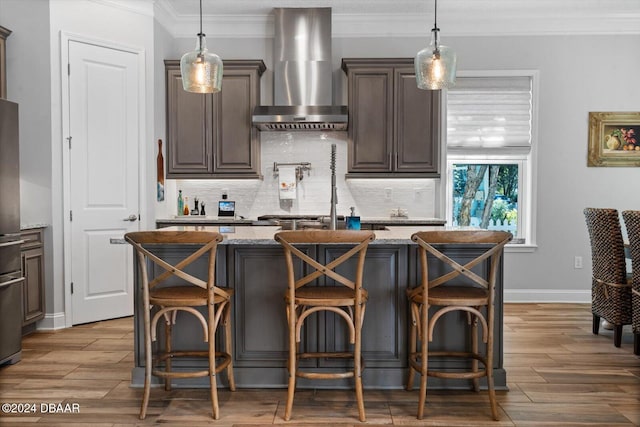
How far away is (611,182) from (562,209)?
564mm

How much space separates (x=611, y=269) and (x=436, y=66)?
2068 millimetres

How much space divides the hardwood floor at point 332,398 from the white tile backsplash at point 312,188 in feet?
7.25

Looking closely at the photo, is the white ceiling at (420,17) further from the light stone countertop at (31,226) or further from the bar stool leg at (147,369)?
the bar stool leg at (147,369)

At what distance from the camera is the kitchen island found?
10.0 feet

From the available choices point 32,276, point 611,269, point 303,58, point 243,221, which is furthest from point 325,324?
point 303,58

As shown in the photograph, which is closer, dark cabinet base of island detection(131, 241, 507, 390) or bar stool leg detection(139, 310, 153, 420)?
bar stool leg detection(139, 310, 153, 420)

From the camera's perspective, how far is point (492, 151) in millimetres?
5730

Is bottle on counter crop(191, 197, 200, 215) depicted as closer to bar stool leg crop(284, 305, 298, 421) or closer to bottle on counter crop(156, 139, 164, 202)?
bottle on counter crop(156, 139, 164, 202)

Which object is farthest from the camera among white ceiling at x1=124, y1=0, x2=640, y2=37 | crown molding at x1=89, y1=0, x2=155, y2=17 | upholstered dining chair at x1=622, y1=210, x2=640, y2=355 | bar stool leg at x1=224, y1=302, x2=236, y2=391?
white ceiling at x1=124, y1=0, x2=640, y2=37

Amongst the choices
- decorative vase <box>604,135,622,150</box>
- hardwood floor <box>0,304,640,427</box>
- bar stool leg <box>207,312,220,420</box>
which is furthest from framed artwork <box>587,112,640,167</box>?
bar stool leg <box>207,312,220,420</box>

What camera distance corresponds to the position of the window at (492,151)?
222 inches

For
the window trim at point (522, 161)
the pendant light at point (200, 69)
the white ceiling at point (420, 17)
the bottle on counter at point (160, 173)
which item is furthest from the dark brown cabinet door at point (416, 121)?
the pendant light at point (200, 69)

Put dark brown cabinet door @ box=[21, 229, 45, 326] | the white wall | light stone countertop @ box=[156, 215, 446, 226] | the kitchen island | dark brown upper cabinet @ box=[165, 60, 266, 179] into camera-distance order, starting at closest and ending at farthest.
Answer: the kitchen island < dark brown cabinet door @ box=[21, 229, 45, 326] < the white wall < light stone countertop @ box=[156, 215, 446, 226] < dark brown upper cabinet @ box=[165, 60, 266, 179]

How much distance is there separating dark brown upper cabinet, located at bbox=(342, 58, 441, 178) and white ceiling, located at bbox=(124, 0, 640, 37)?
0.52 metres
